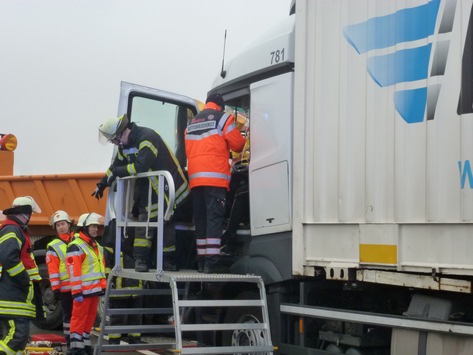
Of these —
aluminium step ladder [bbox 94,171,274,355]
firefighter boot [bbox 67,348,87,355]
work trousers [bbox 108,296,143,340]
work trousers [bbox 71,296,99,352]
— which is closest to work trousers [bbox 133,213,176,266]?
aluminium step ladder [bbox 94,171,274,355]

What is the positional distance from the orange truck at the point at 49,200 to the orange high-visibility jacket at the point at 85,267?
6.97ft

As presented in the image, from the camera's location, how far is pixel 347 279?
5070 mm

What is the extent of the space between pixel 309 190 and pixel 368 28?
1.23 m

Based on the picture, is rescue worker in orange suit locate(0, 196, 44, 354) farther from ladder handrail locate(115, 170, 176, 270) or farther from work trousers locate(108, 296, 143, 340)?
work trousers locate(108, 296, 143, 340)

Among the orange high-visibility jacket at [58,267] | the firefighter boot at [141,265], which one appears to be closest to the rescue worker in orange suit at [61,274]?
the orange high-visibility jacket at [58,267]

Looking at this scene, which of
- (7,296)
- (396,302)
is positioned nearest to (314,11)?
(396,302)

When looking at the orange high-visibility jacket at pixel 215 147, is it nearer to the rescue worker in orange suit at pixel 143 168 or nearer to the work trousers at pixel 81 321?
the rescue worker in orange suit at pixel 143 168

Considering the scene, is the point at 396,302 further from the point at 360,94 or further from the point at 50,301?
the point at 50,301

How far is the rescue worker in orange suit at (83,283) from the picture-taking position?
7.75 meters

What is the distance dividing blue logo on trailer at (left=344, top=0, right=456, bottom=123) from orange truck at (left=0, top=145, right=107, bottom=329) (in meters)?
5.83

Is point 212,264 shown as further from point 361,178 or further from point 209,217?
point 361,178

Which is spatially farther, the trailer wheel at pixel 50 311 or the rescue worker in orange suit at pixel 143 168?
the trailer wheel at pixel 50 311

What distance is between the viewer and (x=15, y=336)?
21.7 ft

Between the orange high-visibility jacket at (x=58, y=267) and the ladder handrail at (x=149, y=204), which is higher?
the ladder handrail at (x=149, y=204)
